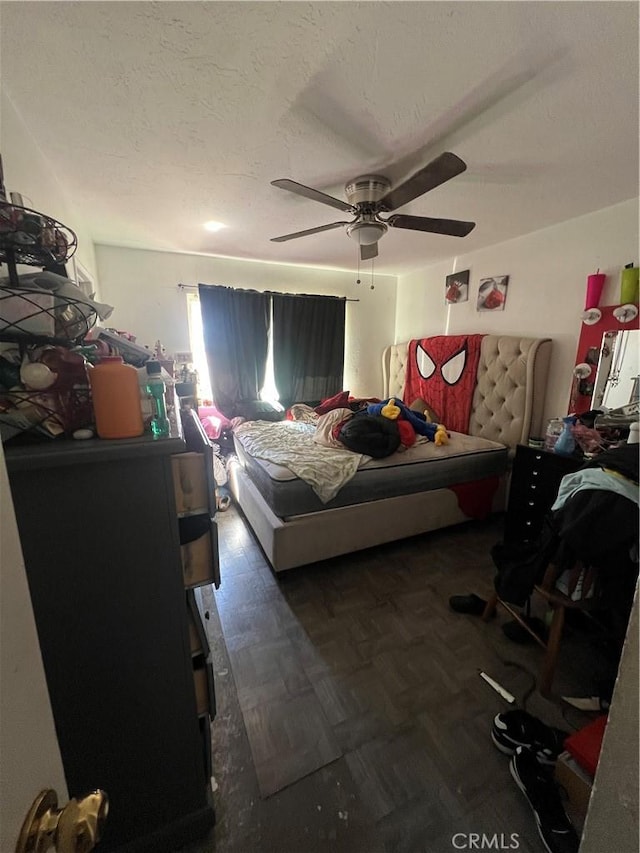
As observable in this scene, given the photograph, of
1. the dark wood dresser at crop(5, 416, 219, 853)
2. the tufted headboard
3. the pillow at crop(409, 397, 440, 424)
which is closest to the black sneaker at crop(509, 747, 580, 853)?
the dark wood dresser at crop(5, 416, 219, 853)

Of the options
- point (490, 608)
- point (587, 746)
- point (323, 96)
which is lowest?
point (490, 608)

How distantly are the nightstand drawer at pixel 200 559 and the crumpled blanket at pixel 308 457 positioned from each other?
112 cm

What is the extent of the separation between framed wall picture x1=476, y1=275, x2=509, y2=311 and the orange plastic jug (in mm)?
3276

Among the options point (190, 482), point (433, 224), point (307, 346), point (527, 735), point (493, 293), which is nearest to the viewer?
point (190, 482)

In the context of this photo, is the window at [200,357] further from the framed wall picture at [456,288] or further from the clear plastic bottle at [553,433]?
the clear plastic bottle at [553,433]

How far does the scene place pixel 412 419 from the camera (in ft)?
9.45

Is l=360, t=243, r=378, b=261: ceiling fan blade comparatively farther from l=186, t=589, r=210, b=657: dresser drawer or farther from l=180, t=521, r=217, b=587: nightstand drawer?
l=186, t=589, r=210, b=657: dresser drawer

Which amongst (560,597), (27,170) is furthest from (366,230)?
(560,597)

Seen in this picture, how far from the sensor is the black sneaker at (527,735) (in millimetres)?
1150

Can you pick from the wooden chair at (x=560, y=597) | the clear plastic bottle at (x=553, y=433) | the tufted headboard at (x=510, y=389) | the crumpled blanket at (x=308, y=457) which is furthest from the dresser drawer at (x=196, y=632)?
the tufted headboard at (x=510, y=389)

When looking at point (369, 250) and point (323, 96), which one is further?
point (369, 250)

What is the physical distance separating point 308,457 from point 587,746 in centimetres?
177

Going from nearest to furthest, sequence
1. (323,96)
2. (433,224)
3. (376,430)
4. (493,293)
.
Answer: (323,96) → (433,224) → (376,430) → (493,293)

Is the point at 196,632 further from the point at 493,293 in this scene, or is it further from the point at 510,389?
the point at 493,293
